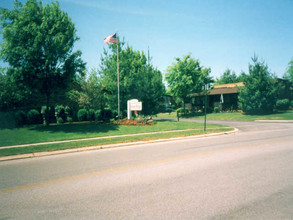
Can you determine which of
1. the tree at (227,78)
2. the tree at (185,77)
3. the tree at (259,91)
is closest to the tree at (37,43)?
the tree at (185,77)

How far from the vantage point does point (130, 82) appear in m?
20.8

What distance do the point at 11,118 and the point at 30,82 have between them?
472 centimetres

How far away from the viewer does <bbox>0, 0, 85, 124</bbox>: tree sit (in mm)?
13273

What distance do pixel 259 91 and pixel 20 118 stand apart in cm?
3000

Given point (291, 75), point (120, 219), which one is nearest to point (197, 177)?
point (120, 219)

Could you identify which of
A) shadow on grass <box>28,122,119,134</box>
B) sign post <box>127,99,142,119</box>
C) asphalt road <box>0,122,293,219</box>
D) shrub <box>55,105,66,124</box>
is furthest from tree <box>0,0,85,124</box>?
asphalt road <box>0,122,293,219</box>

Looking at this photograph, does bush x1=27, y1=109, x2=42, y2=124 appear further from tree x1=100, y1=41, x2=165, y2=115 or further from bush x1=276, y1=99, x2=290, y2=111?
bush x1=276, y1=99, x2=290, y2=111

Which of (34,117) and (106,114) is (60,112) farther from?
(106,114)

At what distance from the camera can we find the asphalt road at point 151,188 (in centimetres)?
321

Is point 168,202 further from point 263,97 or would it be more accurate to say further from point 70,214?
point 263,97

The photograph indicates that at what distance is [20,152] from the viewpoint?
7859mm

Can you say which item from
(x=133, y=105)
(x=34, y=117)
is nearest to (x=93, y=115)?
(x=133, y=105)

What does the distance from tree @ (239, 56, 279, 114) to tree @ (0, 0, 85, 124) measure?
25075mm

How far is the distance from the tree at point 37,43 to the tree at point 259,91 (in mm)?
25075
